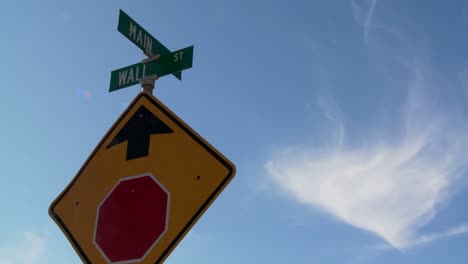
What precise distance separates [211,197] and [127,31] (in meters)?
1.91

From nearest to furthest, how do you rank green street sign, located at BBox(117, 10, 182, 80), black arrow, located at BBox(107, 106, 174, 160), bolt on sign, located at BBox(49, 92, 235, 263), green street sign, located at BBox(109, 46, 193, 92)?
bolt on sign, located at BBox(49, 92, 235, 263), black arrow, located at BBox(107, 106, 174, 160), green street sign, located at BBox(109, 46, 193, 92), green street sign, located at BBox(117, 10, 182, 80)

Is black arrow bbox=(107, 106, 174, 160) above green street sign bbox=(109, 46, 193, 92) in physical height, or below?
below

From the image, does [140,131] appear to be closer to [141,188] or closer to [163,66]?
[141,188]

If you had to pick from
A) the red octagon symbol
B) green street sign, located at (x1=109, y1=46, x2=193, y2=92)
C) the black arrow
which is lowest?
the red octagon symbol

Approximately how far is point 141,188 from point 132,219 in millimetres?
220

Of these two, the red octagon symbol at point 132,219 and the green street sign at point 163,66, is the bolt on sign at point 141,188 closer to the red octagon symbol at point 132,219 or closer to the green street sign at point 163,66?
the red octagon symbol at point 132,219

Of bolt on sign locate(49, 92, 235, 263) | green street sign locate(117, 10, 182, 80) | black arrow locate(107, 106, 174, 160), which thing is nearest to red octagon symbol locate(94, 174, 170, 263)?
bolt on sign locate(49, 92, 235, 263)

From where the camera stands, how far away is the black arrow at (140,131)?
321 centimetres

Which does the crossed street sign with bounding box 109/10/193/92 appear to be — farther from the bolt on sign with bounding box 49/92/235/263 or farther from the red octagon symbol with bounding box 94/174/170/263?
the red octagon symbol with bounding box 94/174/170/263

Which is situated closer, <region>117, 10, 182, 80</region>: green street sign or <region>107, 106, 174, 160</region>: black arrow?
<region>107, 106, 174, 160</region>: black arrow

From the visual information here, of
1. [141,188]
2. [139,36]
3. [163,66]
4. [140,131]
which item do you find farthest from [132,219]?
[139,36]

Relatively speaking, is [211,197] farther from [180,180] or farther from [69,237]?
[69,237]

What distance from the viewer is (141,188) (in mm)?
3023

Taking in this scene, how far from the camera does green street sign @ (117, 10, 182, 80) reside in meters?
3.94
